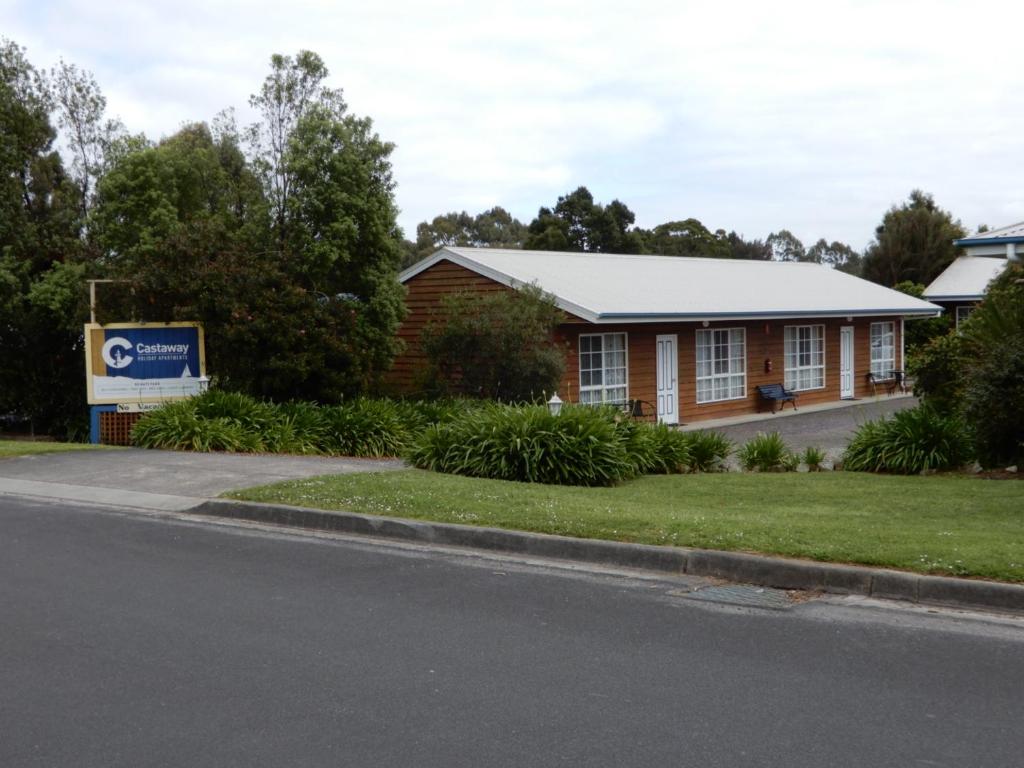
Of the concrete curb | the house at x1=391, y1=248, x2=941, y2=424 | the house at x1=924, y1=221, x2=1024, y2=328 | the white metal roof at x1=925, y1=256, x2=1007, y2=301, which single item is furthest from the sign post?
the white metal roof at x1=925, y1=256, x2=1007, y2=301

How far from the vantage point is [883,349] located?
34125 mm

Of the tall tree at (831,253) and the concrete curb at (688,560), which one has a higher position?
the tall tree at (831,253)

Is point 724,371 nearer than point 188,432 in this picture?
No

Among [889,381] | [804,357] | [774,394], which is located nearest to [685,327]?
[774,394]

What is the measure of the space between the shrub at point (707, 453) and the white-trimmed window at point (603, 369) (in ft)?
23.0

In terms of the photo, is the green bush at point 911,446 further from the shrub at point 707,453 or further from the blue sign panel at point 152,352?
the blue sign panel at point 152,352

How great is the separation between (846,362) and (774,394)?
4852 mm

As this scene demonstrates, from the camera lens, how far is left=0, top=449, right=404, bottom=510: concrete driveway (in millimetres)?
12562

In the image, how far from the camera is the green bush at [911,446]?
14.7 m

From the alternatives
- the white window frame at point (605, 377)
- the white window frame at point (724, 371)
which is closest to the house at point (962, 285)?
the white window frame at point (724, 371)

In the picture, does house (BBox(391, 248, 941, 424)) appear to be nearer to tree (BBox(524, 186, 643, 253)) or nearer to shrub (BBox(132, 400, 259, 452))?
shrub (BBox(132, 400, 259, 452))

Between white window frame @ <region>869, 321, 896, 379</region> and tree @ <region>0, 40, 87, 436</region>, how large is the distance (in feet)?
73.1

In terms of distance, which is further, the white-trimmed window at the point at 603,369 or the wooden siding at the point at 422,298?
the wooden siding at the point at 422,298

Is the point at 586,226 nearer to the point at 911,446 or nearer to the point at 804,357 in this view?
the point at 804,357
